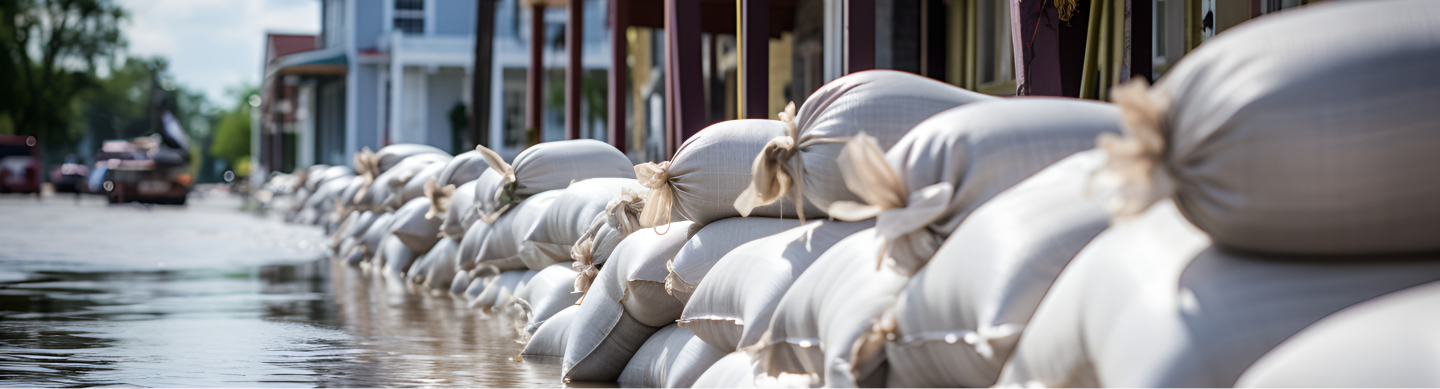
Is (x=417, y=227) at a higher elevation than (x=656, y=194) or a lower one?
lower

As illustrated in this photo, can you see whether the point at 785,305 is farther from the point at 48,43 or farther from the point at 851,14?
the point at 48,43

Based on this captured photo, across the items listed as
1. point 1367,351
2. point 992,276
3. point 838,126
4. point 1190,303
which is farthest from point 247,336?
point 1367,351

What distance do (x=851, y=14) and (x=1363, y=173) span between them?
443 centimetres

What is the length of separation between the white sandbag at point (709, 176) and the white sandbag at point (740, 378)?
→ 63 cm

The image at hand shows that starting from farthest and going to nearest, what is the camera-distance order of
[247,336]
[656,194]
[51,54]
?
[51,54]
[247,336]
[656,194]

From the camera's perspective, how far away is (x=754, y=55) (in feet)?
22.1

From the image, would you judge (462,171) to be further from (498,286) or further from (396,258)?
(498,286)

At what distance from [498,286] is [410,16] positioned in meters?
19.5

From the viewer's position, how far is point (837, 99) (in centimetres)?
293

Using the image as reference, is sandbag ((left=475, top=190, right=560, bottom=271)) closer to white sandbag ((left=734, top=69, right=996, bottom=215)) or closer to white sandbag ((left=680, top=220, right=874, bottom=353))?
white sandbag ((left=680, top=220, right=874, bottom=353))

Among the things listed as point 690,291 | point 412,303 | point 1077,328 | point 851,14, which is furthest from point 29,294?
point 1077,328

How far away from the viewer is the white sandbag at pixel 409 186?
29.2ft

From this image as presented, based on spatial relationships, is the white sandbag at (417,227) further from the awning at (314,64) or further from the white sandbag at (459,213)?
the awning at (314,64)

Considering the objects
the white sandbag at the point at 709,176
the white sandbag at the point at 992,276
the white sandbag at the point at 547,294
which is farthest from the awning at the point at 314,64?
the white sandbag at the point at 992,276
